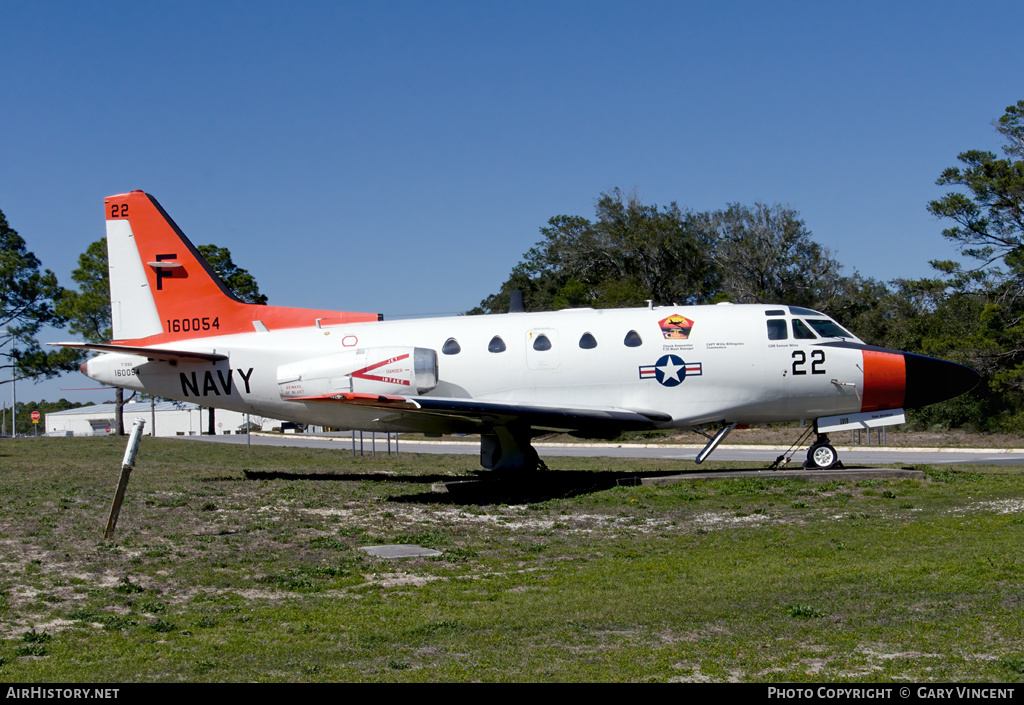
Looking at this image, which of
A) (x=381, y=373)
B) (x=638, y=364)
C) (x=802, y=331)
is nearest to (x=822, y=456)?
(x=802, y=331)

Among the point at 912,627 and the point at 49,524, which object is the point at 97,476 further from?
the point at 912,627

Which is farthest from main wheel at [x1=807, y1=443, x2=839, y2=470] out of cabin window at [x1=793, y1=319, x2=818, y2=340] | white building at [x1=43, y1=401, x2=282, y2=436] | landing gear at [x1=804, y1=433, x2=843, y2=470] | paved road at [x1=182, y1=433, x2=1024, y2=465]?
white building at [x1=43, y1=401, x2=282, y2=436]

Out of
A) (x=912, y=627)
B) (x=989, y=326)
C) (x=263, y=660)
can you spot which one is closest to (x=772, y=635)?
(x=912, y=627)

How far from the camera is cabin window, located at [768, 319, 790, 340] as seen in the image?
20328mm

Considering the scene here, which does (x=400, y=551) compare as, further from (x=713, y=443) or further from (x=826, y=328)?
(x=826, y=328)

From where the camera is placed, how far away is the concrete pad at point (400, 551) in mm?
12734

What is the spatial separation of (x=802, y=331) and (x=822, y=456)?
281cm

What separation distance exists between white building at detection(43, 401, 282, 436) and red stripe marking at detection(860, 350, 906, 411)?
61.3 m

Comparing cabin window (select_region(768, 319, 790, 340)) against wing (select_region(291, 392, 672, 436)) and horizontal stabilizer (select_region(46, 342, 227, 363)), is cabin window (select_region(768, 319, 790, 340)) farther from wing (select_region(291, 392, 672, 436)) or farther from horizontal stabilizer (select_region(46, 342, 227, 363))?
horizontal stabilizer (select_region(46, 342, 227, 363))

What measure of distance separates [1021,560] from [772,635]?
445 centimetres

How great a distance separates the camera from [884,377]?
1997cm

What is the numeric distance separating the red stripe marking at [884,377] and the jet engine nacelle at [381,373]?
31.2 feet

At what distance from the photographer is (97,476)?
21516mm

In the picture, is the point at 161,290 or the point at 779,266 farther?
the point at 779,266
